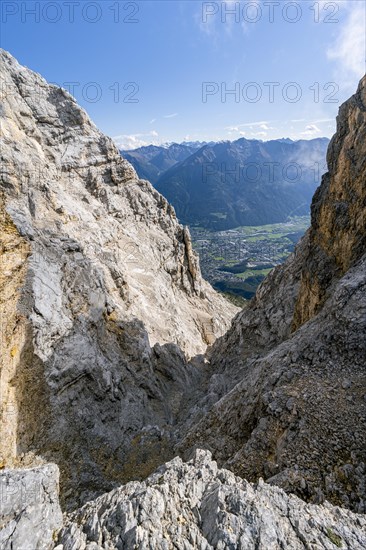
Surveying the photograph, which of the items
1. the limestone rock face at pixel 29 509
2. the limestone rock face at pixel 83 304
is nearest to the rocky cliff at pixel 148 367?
the limestone rock face at pixel 29 509

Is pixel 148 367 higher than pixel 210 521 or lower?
lower

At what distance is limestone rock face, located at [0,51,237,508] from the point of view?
78.4ft

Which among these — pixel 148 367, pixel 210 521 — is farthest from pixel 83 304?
pixel 210 521

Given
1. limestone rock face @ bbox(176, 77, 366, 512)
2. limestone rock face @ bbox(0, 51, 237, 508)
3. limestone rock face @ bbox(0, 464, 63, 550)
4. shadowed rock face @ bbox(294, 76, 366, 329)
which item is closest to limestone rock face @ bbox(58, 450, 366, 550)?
limestone rock face @ bbox(0, 464, 63, 550)

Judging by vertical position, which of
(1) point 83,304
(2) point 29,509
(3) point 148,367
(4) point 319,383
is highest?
(2) point 29,509

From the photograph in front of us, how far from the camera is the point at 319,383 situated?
1756 cm

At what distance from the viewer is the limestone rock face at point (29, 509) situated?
9062 millimetres

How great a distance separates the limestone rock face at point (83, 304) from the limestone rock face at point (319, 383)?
652cm

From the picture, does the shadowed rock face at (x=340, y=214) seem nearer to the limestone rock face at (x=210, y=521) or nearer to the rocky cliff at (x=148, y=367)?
the rocky cliff at (x=148, y=367)

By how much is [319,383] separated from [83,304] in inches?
909

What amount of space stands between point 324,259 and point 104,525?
2878cm

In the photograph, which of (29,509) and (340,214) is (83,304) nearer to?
(29,509)

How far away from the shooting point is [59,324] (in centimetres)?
2784

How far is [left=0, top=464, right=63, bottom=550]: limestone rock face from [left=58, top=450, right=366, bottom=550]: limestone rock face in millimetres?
627
